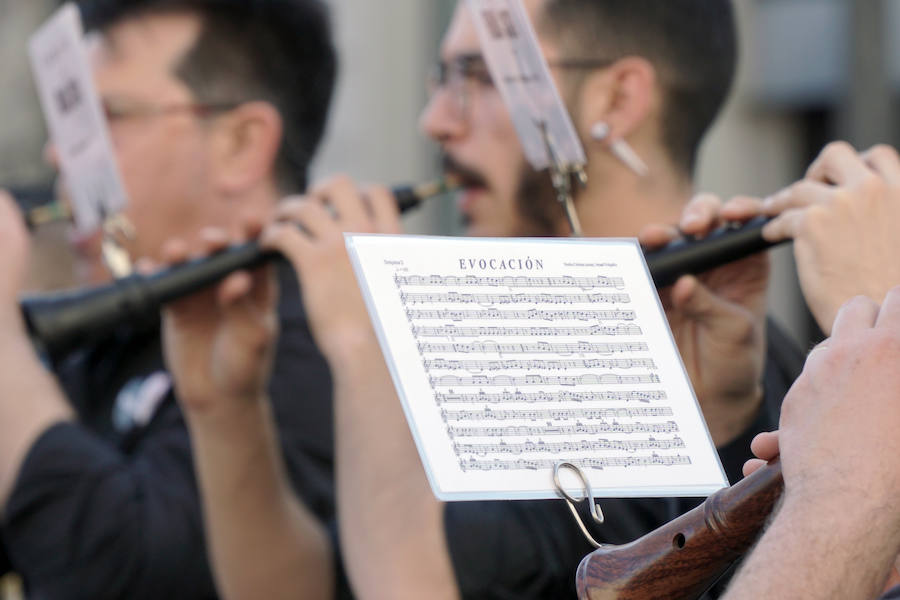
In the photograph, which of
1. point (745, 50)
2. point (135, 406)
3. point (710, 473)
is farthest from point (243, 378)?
point (745, 50)

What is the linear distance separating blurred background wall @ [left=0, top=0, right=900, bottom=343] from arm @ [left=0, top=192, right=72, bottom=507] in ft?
10.4

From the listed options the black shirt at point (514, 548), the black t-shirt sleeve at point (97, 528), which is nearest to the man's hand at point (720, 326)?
the black shirt at point (514, 548)

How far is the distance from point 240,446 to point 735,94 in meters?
3.51

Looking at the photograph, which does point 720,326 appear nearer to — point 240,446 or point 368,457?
point 368,457

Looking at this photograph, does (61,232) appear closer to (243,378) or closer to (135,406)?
(135,406)

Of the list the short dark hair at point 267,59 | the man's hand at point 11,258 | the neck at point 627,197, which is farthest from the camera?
the short dark hair at point 267,59

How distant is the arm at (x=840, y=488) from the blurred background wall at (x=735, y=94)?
432cm

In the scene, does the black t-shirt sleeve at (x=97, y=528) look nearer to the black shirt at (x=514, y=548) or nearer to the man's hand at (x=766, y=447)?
the black shirt at (x=514, y=548)

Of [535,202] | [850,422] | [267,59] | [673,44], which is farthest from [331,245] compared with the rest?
[850,422]

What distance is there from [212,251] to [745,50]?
395cm

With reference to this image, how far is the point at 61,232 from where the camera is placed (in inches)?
143

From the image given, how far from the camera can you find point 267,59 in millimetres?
3254

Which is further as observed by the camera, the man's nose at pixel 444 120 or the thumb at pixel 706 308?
the man's nose at pixel 444 120

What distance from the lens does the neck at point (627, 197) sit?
82.2 inches
